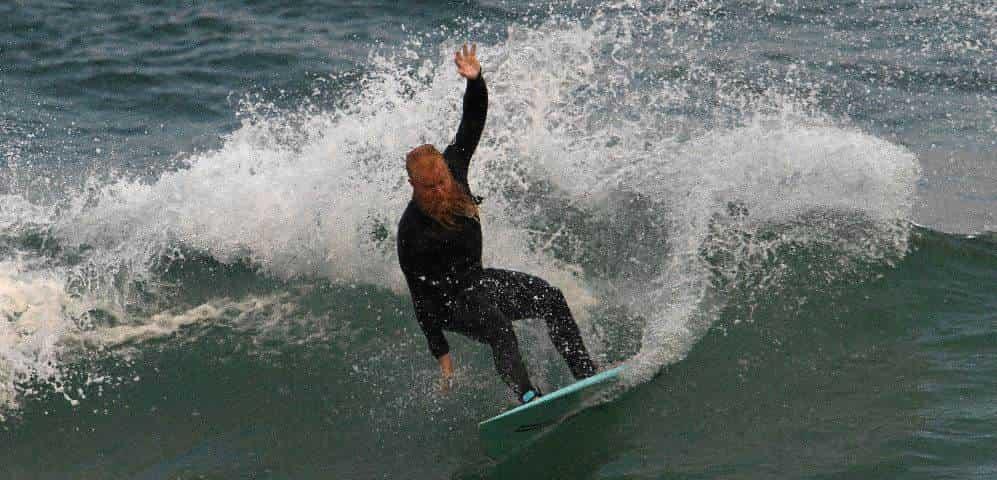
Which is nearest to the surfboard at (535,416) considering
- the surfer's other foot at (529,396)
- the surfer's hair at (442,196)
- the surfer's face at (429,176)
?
the surfer's other foot at (529,396)

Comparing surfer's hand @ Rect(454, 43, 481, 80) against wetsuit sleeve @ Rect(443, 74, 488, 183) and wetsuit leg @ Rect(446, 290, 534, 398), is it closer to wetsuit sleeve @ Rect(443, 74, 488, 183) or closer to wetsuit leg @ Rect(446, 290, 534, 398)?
wetsuit sleeve @ Rect(443, 74, 488, 183)

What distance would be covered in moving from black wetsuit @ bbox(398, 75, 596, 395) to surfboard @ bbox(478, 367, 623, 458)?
118mm

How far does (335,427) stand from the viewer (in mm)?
6305

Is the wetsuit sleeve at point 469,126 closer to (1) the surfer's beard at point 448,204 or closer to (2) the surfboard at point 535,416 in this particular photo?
(1) the surfer's beard at point 448,204

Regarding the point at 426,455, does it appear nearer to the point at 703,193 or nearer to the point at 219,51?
the point at 703,193

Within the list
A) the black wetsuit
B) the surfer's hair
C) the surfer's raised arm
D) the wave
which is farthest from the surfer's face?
the wave

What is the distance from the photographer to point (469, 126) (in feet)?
18.1

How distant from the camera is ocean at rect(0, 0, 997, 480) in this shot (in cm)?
602

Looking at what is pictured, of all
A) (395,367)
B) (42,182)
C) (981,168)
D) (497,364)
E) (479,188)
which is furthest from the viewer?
(42,182)

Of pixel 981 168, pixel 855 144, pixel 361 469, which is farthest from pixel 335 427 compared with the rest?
pixel 981 168

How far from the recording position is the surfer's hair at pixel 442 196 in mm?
5111

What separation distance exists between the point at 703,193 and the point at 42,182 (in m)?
6.61

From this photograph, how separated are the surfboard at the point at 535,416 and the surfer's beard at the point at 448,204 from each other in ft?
3.34

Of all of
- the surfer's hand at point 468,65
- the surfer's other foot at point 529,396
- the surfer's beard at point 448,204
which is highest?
the surfer's hand at point 468,65
